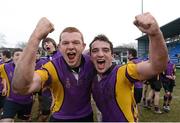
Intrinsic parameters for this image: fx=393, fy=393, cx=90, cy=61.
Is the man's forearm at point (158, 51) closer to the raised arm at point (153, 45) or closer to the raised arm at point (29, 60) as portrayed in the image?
the raised arm at point (153, 45)

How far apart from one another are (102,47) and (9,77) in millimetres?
4699

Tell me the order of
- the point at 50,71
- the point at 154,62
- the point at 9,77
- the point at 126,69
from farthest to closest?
the point at 9,77
the point at 50,71
the point at 126,69
the point at 154,62

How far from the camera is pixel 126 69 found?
4035mm

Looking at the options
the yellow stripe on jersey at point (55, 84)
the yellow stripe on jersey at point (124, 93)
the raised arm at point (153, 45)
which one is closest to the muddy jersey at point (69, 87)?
the yellow stripe on jersey at point (55, 84)

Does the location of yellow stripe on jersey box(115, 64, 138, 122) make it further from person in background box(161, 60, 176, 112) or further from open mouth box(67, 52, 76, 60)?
person in background box(161, 60, 176, 112)

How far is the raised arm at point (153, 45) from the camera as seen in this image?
336 cm

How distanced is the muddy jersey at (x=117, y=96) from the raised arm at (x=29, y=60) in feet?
2.98

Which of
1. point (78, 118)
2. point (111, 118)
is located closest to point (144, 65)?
point (111, 118)

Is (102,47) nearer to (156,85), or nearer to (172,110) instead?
(156,85)

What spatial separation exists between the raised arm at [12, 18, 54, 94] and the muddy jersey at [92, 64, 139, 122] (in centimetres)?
91

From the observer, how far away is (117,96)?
4105 millimetres

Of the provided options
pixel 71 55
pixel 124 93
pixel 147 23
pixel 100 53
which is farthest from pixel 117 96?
pixel 147 23

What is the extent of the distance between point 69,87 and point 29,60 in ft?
3.17

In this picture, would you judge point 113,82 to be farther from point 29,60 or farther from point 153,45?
point 29,60
